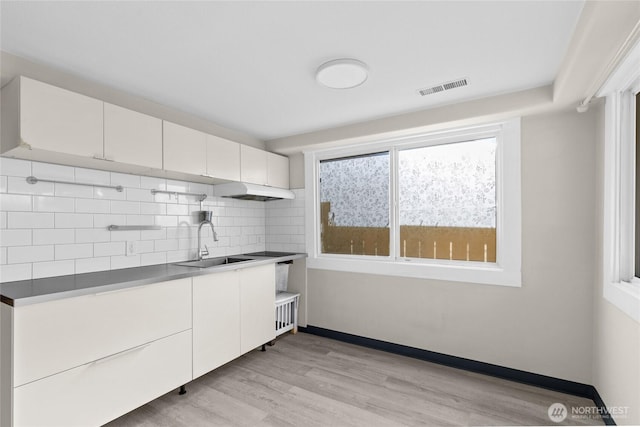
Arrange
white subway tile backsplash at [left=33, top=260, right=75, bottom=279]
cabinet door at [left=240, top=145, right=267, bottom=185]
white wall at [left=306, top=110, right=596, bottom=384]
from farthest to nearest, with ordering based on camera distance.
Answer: cabinet door at [left=240, top=145, right=267, bottom=185], white wall at [left=306, top=110, right=596, bottom=384], white subway tile backsplash at [left=33, top=260, right=75, bottom=279]

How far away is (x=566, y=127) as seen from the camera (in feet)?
7.98

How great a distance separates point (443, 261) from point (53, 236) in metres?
3.15

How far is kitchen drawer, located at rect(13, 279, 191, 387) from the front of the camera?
5.22 ft

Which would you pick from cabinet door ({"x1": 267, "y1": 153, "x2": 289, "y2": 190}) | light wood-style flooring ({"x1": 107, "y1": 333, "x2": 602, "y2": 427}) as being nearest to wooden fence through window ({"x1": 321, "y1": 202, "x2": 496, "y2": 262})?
cabinet door ({"x1": 267, "y1": 153, "x2": 289, "y2": 190})

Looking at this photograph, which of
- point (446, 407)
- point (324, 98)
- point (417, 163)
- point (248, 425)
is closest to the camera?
point (248, 425)

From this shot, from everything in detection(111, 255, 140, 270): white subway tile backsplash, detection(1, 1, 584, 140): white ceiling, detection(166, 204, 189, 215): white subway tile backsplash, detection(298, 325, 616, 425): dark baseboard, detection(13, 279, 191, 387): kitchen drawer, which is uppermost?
detection(1, 1, 584, 140): white ceiling

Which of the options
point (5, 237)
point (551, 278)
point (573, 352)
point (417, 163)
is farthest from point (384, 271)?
point (5, 237)

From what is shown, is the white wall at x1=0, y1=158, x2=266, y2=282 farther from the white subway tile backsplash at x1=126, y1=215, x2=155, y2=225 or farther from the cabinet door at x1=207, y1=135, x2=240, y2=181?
the cabinet door at x1=207, y1=135, x2=240, y2=181

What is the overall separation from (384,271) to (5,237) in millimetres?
2972

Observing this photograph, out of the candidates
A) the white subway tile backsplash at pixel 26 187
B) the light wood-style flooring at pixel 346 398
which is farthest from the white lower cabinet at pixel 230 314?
the white subway tile backsplash at pixel 26 187

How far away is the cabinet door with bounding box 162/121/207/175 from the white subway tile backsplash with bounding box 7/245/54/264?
0.95 meters

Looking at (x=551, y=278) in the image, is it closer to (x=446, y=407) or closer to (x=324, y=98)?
(x=446, y=407)

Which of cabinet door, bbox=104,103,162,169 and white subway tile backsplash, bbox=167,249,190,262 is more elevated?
cabinet door, bbox=104,103,162,169

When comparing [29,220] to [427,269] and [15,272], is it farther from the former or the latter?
[427,269]
